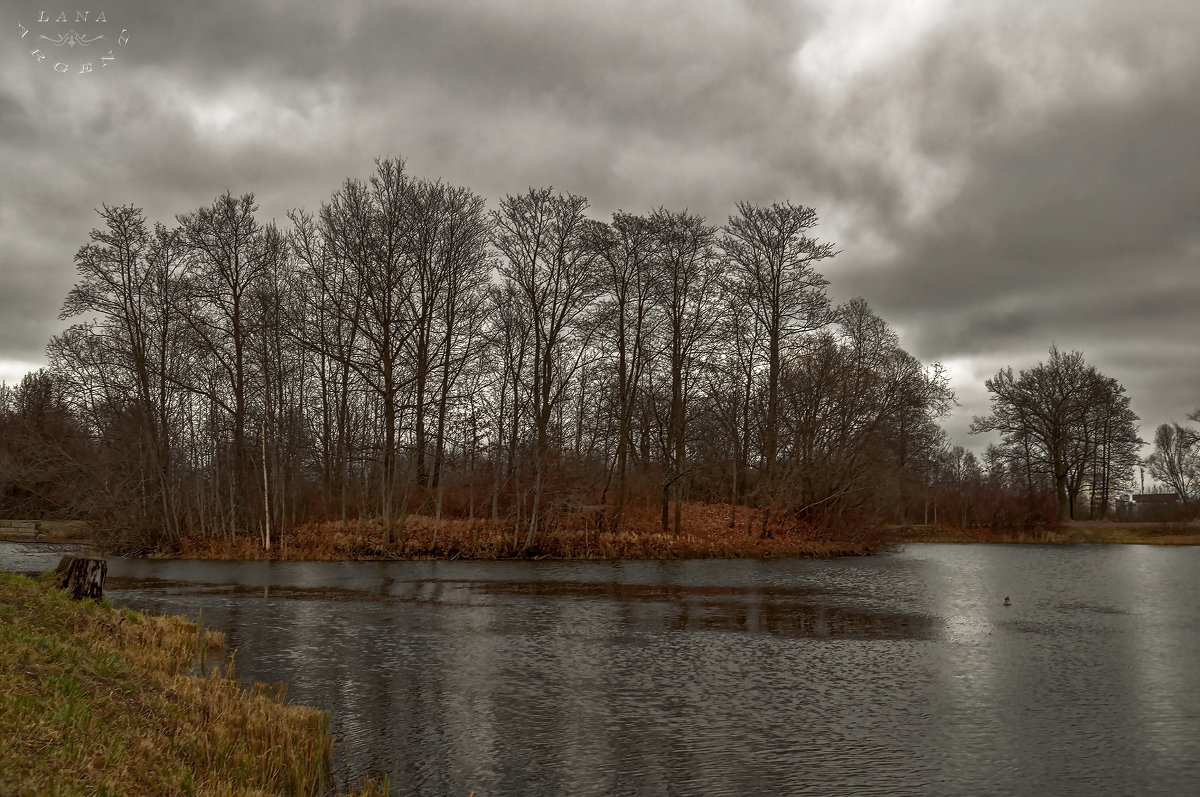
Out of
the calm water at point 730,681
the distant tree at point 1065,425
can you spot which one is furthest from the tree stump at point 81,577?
the distant tree at point 1065,425

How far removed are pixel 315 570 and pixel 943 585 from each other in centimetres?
2105

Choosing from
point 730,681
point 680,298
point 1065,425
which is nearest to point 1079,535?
point 1065,425

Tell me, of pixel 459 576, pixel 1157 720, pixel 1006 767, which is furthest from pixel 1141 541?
pixel 1006 767

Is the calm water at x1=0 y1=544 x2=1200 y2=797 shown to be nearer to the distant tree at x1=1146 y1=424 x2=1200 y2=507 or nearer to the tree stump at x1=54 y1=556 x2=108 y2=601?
the tree stump at x1=54 y1=556 x2=108 y2=601

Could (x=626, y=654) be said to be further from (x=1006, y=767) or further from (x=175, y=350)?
(x=175, y=350)

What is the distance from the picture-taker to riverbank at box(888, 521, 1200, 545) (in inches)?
1905

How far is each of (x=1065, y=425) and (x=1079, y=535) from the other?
421 inches

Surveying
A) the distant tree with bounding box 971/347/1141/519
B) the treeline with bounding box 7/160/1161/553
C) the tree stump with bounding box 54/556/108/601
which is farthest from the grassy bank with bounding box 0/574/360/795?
the distant tree with bounding box 971/347/1141/519

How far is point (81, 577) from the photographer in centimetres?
1363

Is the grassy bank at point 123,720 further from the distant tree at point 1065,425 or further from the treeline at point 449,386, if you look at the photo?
the distant tree at point 1065,425

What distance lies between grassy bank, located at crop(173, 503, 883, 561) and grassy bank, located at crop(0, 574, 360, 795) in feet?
75.7

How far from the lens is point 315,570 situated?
2983 centimetres

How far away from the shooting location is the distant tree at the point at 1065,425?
5759 cm

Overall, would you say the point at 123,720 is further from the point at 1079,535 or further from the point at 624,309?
the point at 1079,535
